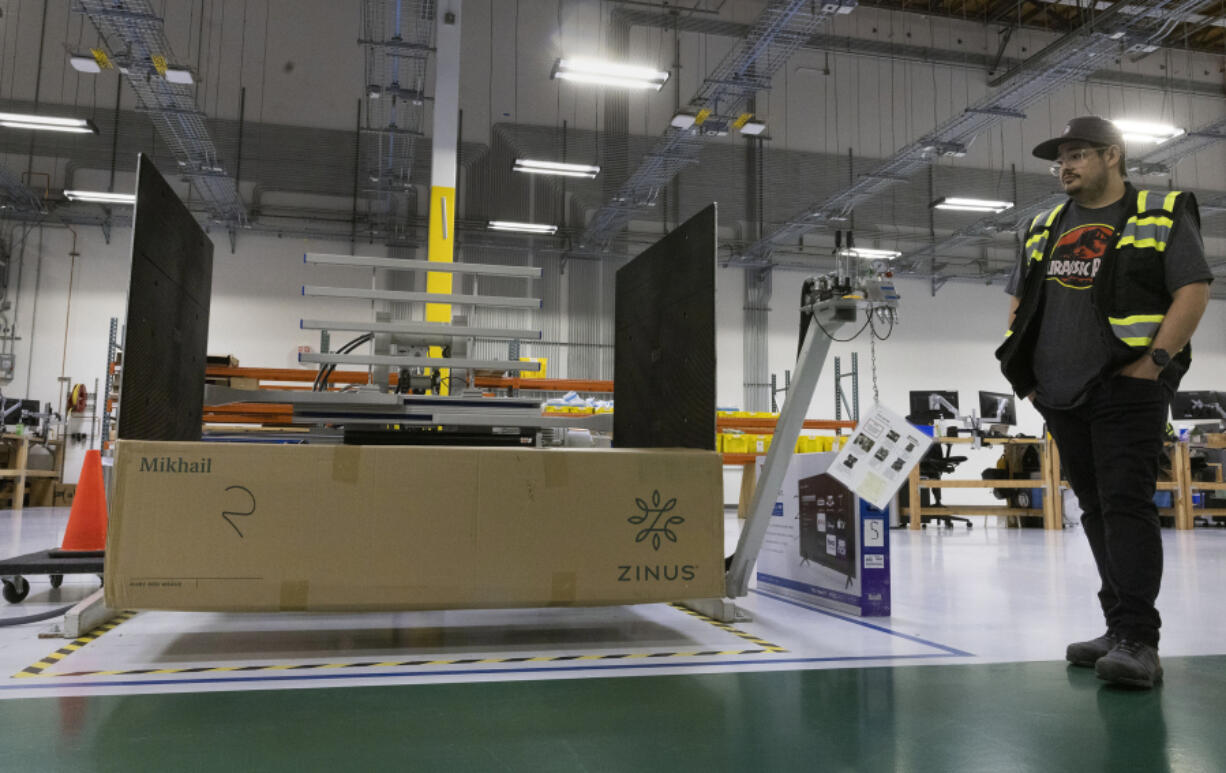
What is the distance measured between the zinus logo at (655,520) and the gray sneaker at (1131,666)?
99 centimetres

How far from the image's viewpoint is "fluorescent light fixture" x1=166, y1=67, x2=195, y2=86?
795cm

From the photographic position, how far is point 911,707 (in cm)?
156

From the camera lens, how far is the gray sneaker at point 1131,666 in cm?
169

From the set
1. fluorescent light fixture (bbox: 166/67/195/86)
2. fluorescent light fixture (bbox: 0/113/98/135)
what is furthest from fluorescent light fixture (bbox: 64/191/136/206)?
fluorescent light fixture (bbox: 166/67/195/86)

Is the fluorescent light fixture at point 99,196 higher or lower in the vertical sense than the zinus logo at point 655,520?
higher

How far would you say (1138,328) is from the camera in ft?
5.89

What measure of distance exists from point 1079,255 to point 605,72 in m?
6.69

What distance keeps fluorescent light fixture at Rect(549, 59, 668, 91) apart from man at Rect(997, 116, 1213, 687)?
251 inches

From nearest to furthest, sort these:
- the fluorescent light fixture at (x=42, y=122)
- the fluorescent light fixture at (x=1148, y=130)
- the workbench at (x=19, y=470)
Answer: the workbench at (x=19, y=470), the fluorescent light fixture at (x=42, y=122), the fluorescent light fixture at (x=1148, y=130)

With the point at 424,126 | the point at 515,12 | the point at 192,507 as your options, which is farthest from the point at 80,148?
the point at 192,507

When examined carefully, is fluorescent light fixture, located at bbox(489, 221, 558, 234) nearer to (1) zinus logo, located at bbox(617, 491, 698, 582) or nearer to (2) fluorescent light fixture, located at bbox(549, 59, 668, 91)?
(2) fluorescent light fixture, located at bbox(549, 59, 668, 91)

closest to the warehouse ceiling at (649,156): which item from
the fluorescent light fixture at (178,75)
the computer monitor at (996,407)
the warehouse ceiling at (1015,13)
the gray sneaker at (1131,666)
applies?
the warehouse ceiling at (1015,13)

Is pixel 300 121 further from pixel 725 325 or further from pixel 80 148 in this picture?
pixel 725 325

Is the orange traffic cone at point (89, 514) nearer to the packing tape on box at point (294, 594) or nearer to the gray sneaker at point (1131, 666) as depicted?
the packing tape on box at point (294, 594)
